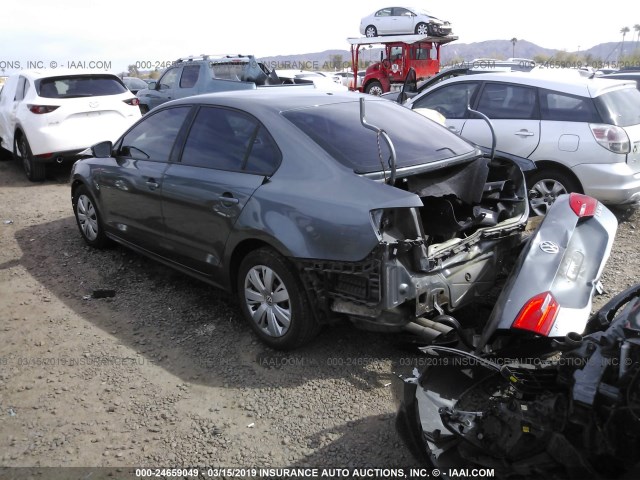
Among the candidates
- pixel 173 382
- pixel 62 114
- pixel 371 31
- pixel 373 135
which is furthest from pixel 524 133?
pixel 371 31

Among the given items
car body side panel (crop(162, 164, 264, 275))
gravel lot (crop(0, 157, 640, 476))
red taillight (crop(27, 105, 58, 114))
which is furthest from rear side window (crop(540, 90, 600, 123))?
red taillight (crop(27, 105, 58, 114))

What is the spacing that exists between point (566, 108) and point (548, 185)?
2.84ft

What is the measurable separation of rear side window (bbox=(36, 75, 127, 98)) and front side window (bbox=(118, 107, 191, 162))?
454cm

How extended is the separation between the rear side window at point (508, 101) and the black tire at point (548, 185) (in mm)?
676

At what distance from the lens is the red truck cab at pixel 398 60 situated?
708 inches

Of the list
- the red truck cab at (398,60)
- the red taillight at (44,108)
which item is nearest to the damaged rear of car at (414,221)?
the red taillight at (44,108)

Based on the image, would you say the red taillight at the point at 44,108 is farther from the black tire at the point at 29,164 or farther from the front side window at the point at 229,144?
the front side window at the point at 229,144

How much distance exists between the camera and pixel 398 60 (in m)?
18.2

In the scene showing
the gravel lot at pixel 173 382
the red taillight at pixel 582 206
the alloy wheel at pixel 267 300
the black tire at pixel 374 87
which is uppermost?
the black tire at pixel 374 87

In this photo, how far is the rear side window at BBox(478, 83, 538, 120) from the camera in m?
6.44

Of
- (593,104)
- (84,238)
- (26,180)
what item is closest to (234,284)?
(84,238)

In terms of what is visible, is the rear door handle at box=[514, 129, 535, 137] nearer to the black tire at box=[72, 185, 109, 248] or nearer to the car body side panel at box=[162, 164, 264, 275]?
the car body side panel at box=[162, 164, 264, 275]

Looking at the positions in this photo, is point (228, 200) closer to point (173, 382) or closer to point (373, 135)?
point (373, 135)

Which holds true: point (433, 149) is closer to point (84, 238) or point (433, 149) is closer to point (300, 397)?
point (300, 397)
